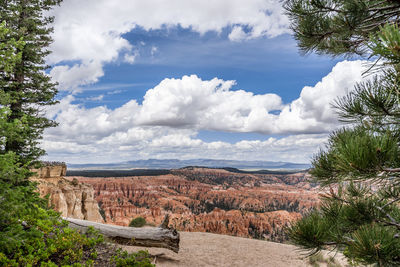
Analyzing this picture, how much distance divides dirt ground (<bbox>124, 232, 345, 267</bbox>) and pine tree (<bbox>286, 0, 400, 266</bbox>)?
21.0 feet

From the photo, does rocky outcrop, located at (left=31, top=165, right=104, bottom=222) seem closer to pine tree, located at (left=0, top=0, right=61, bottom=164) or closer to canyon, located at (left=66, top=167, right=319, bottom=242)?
pine tree, located at (left=0, top=0, right=61, bottom=164)

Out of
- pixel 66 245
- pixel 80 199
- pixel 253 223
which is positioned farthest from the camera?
pixel 253 223

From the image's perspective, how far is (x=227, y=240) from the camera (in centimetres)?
1402

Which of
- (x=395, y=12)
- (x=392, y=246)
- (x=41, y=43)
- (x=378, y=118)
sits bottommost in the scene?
(x=392, y=246)

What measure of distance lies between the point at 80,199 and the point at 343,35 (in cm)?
2315

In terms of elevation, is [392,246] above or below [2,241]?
above

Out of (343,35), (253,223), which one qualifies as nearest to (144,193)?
(253,223)

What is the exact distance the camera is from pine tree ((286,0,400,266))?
90.3 inches

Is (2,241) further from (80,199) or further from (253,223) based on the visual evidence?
(253,223)

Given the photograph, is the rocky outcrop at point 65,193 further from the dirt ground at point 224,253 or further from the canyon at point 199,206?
the canyon at point 199,206

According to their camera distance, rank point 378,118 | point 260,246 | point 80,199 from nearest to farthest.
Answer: point 378,118
point 260,246
point 80,199

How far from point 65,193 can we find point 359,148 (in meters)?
22.5

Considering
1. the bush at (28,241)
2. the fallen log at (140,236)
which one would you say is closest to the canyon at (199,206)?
the fallen log at (140,236)

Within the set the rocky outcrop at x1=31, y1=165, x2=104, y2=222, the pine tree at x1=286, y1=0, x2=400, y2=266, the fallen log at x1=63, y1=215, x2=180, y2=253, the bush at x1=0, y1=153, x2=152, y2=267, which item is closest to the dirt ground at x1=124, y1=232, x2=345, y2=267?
the fallen log at x1=63, y1=215, x2=180, y2=253
